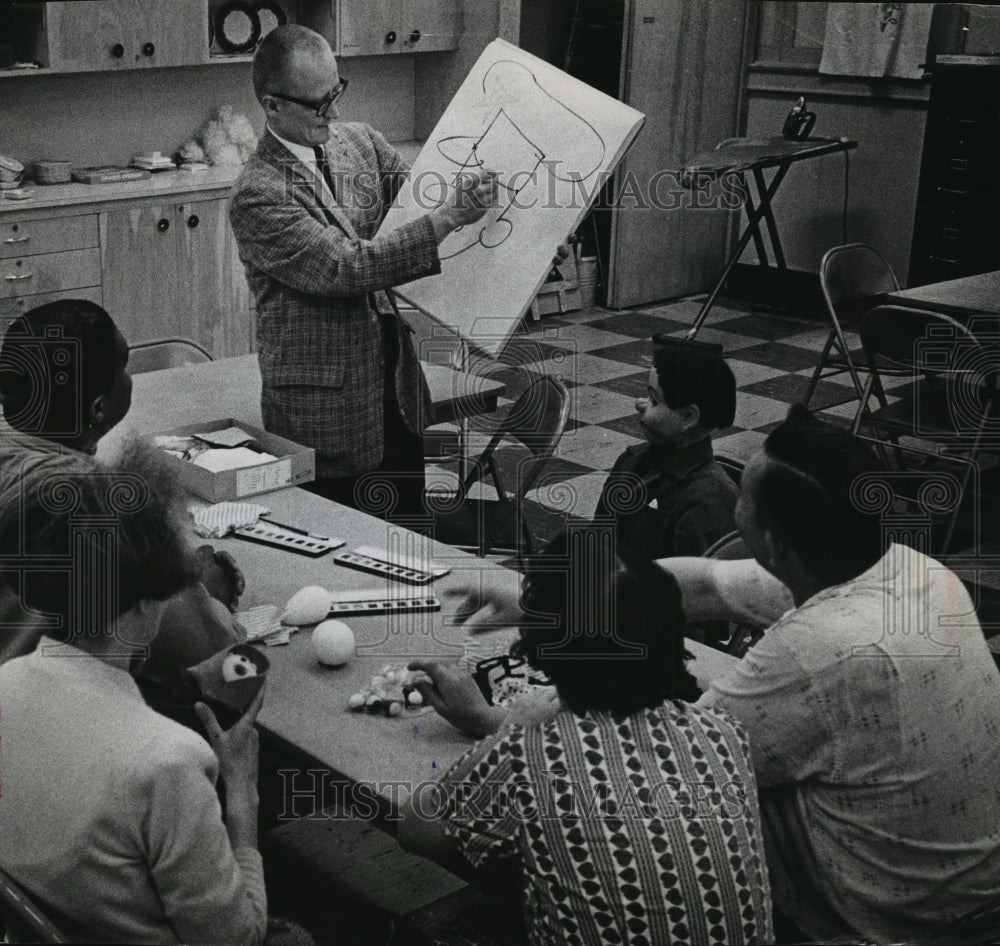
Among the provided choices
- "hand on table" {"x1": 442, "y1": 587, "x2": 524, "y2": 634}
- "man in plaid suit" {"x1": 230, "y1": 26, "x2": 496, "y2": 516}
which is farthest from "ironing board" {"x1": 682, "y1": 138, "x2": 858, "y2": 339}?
"hand on table" {"x1": 442, "y1": 587, "x2": 524, "y2": 634}

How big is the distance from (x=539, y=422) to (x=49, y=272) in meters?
2.92

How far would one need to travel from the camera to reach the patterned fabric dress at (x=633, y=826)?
5.33ft

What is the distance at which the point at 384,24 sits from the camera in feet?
21.8

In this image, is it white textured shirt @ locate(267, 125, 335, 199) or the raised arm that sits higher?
white textured shirt @ locate(267, 125, 335, 199)

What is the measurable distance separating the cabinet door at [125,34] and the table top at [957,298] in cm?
318

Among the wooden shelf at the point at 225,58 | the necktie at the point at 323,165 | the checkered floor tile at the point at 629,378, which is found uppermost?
the wooden shelf at the point at 225,58

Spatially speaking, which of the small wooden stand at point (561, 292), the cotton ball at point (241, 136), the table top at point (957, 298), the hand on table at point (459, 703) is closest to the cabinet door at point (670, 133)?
the small wooden stand at point (561, 292)

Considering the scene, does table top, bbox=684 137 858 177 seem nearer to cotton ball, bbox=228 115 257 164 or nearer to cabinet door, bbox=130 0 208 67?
cotton ball, bbox=228 115 257 164

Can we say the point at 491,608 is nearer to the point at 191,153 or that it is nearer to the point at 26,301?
the point at 26,301

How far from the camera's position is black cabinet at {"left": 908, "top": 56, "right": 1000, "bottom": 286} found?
7055 mm

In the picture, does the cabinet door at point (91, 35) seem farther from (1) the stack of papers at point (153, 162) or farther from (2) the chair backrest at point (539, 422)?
(2) the chair backrest at point (539, 422)

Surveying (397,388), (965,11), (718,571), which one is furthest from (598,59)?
(718,571)

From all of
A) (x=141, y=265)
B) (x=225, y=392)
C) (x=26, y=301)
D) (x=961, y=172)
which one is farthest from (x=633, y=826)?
(x=961, y=172)

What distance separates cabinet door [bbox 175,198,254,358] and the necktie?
273 centimetres
